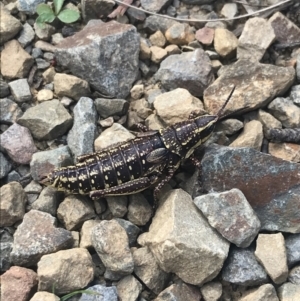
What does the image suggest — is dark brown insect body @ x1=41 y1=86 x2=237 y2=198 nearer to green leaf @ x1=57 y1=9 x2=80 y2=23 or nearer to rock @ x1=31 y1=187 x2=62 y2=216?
rock @ x1=31 y1=187 x2=62 y2=216

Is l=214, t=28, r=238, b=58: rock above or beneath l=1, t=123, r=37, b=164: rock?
above

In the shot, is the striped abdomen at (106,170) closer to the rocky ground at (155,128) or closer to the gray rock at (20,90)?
the rocky ground at (155,128)

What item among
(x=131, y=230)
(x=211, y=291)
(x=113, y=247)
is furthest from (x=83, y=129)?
(x=211, y=291)

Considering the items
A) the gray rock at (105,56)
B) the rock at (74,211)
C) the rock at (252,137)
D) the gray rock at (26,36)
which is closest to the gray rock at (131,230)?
the rock at (74,211)

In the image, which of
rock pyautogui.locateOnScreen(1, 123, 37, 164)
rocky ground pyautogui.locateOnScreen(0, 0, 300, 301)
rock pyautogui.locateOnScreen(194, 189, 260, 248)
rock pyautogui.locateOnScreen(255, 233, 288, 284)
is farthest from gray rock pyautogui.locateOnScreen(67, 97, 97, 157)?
rock pyautogui.locateOnScreen(255, 233, 288, 284)

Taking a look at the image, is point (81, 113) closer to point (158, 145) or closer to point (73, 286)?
point (158, 145)

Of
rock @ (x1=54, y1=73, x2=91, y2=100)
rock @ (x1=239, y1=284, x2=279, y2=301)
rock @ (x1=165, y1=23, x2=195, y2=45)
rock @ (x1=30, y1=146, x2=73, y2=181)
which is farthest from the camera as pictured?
rock @ (x1=165, y1=23, x2=195, y2=45)
